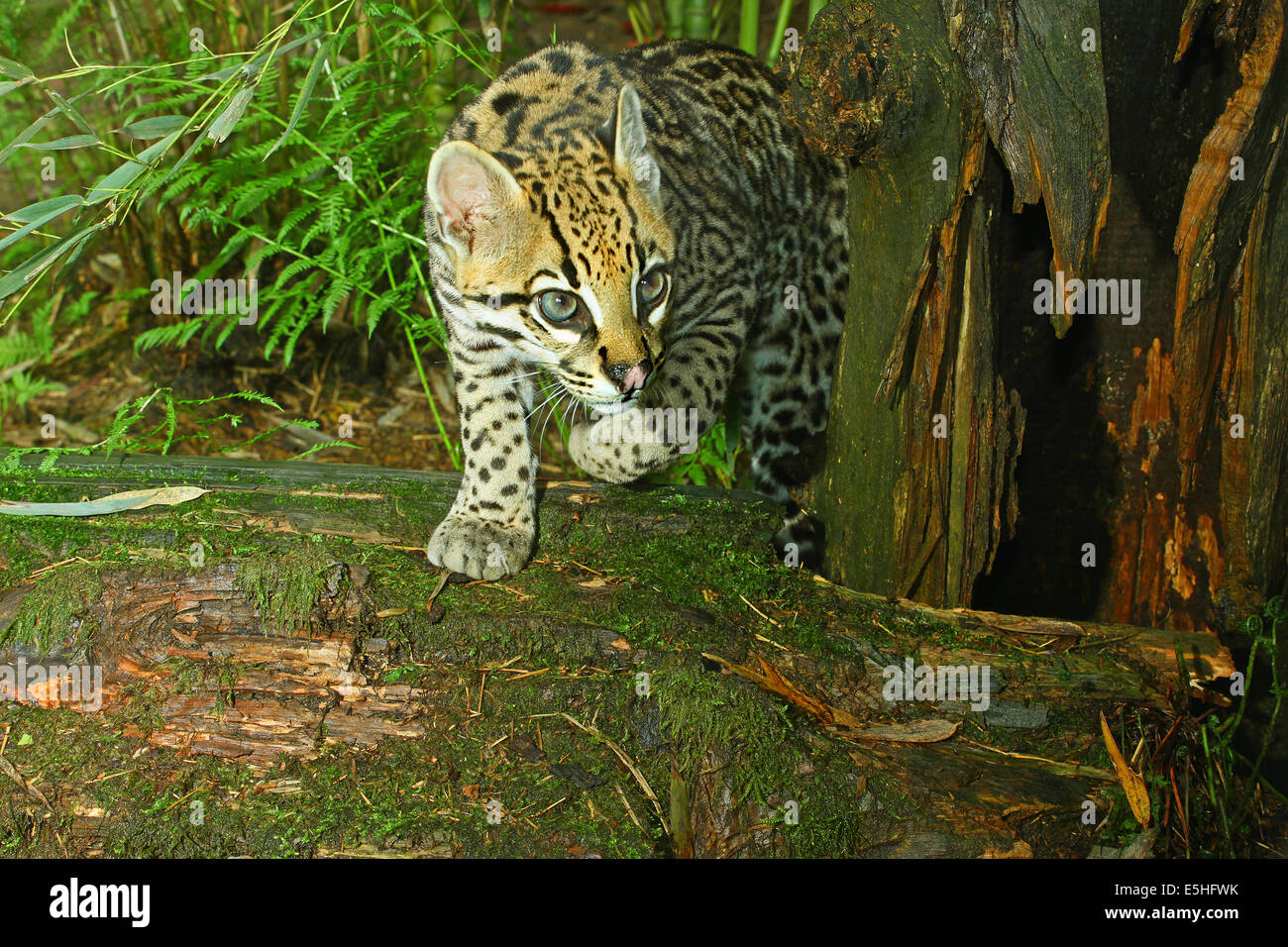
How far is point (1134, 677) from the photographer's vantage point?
11.0ft

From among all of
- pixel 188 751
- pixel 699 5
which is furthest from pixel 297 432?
pixel 699 5

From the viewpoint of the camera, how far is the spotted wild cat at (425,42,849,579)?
3389 millimetres

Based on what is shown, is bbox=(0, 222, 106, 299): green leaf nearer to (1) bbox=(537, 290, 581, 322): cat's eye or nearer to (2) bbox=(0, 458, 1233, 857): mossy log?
(2) bbox=(0, 458, 1233, 857): mossy log

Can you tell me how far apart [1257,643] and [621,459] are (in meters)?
2.31

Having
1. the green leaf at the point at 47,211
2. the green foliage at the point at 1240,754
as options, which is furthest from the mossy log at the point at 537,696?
the green leaf at the point at 47,211

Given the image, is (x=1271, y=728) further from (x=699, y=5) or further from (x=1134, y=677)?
(x=699, y=5)

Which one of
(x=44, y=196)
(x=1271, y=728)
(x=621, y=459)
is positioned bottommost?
(x=1271, y=728)

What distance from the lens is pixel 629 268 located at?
3408mm

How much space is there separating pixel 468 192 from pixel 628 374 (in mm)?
797

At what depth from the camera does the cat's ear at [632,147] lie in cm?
349

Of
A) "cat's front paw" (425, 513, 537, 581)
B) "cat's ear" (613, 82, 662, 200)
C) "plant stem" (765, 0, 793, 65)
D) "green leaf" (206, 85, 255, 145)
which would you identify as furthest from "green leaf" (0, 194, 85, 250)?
"plant stem" (765, 0, 793, 65)

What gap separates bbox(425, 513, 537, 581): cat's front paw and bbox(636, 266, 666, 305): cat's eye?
0.98 meters

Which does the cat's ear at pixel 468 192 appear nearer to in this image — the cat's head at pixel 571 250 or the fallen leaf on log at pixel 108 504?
the cat's head at pixel 571 250

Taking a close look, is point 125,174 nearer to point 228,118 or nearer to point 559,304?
point 228,118
